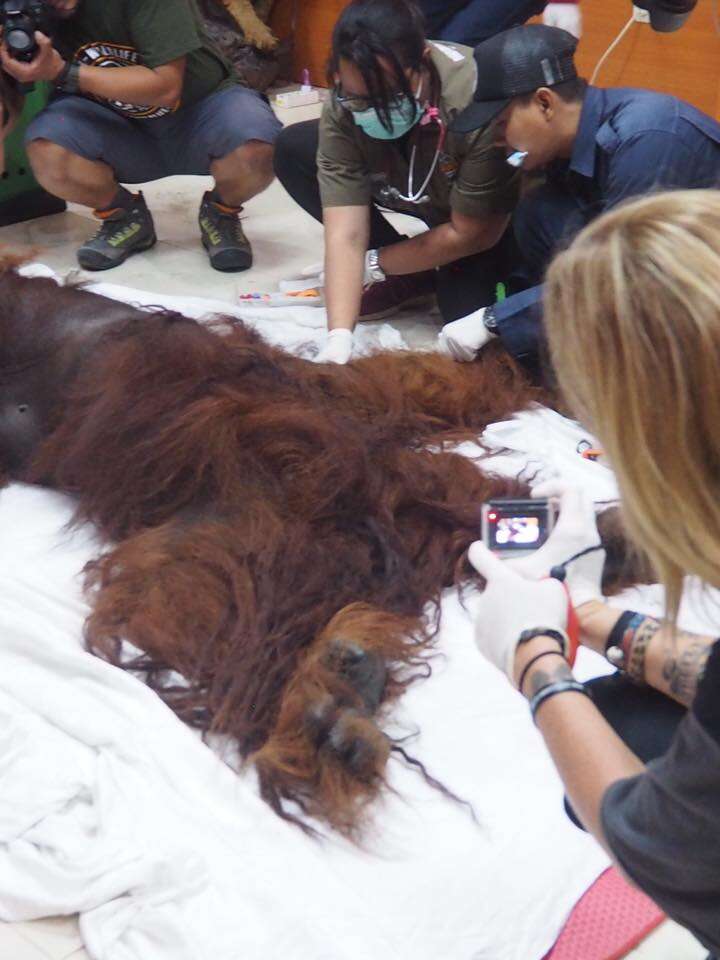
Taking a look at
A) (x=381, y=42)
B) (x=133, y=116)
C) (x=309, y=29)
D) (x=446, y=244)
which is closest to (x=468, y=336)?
(x=446, y=244)

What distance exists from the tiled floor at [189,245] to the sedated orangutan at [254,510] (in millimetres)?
1104

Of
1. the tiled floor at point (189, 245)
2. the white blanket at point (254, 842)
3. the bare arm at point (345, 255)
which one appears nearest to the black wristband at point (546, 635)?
the white blanket at point (254, 842)

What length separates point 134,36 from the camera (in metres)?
3.36

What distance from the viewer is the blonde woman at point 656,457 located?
35.9 inches

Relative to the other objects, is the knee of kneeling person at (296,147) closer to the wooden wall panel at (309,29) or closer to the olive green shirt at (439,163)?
the olive green shirt at (439,163)

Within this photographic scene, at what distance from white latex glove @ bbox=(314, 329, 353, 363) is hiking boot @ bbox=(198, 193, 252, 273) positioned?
0.94 meters

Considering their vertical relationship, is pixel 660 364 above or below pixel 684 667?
above

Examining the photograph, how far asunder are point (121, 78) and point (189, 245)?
1.96ft

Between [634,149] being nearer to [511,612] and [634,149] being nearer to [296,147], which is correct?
[296,147]

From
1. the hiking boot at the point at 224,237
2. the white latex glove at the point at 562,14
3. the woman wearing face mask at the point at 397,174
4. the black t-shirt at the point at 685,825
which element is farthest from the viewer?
the hiking boot at the point at 224,237

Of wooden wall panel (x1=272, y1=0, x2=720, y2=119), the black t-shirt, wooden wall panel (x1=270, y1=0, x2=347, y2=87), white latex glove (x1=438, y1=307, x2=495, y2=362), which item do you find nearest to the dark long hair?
white latex glove (x1=438, y1=307, x2=495, y2=362)

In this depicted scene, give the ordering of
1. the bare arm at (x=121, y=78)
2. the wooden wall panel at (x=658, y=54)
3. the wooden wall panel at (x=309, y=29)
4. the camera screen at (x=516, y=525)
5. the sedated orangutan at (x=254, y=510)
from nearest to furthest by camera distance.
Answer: the camera screen at (x=516, y=525), the sedated orangutan at (x=254, y=510), the bare arm at (x=121, y=78), the wooden wall panel at (x=658, y=54), the wooden wall panel at (x=309, y=29)

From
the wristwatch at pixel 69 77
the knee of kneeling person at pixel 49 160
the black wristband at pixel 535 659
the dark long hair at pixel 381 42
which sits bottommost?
the knee of kneeling person at pixel 49 160

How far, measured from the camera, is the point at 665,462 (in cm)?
95
